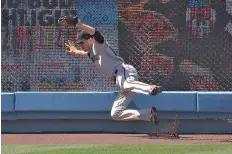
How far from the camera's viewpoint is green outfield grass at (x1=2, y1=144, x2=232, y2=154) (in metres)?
8.77

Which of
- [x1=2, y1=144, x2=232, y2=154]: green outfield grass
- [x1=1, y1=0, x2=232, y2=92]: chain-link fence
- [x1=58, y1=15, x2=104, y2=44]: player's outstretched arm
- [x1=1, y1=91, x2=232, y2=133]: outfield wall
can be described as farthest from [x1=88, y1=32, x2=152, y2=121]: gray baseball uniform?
[x1=1, y1=0, x2=232, y2=92]: chain-link fence

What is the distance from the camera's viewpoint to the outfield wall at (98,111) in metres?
11.9

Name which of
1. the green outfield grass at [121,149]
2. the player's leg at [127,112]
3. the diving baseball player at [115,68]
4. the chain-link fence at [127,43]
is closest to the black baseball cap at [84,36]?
the diving baseball player at [115,68]

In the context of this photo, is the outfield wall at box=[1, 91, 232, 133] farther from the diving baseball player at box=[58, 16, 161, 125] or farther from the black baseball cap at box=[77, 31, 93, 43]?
the black baseball cap at box=[77, 31, 93, 43]

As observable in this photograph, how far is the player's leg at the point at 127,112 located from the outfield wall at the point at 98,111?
94.4 inches

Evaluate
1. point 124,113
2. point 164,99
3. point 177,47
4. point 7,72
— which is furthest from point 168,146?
point 7,72

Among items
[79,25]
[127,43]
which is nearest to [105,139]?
[127,43]

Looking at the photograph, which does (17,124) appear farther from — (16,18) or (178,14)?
(178,14)

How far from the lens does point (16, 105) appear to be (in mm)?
12195

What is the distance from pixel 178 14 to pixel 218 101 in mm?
1847

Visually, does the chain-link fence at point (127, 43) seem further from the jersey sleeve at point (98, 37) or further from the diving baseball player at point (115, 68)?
the jersey sleeve at point (98, 37)

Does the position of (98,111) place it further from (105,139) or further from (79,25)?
(79,25)

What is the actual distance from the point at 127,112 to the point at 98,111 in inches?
120

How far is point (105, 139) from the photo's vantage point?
11.1m
